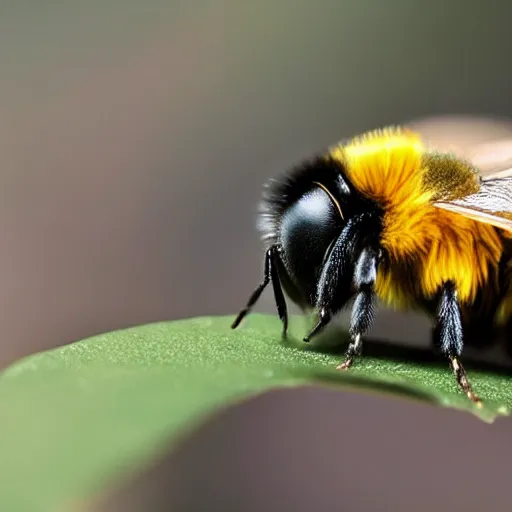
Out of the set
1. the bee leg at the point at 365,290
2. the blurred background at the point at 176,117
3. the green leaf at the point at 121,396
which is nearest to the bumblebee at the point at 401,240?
the bee leg at the point at 365,290

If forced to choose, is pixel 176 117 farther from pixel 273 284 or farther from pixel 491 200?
pixel 491 200

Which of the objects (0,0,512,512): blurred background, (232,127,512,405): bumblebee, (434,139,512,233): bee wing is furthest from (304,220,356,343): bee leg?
(0,0,512,512): blurred background

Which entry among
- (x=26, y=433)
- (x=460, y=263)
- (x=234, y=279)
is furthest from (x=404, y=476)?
(x=26, y=433)

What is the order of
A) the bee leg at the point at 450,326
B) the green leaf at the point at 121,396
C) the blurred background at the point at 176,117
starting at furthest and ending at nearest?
the blurred background at the point at 176,117
the bee leg at the point at 450,326
the green leaf at the point at 121,396

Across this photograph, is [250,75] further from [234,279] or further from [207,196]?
[234,279]

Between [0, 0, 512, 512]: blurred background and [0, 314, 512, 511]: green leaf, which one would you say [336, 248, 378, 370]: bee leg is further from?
[0, 0, 512, 512]: blurred background

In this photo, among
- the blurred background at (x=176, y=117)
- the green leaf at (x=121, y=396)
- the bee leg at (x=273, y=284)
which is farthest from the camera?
the blurred background at (x=176, y=117)

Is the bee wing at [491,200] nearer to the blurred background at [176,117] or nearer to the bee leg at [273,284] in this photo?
the bee leg at [273,284]
